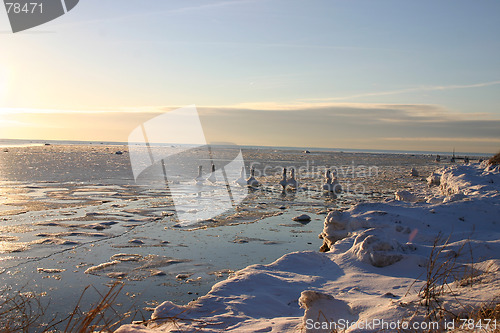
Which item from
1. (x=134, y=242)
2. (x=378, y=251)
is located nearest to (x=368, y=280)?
(x=378, y=251)

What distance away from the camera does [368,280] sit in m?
6.36

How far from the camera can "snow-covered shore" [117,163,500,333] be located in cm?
407

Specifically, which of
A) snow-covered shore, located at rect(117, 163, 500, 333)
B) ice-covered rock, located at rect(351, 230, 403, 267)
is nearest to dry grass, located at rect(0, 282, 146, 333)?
snow-covered shore, located at rect(117, 163, 500, 333)

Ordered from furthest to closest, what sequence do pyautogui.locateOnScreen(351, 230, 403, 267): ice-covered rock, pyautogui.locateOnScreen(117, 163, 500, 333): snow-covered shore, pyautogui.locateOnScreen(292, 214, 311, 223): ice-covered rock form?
pyautogui.locateOnScreen(292, 214, 311, 223): ice-covered rock → pyautogui.locateOnScreen(351, 230, 403, 267): ice-covered rock → pyautogui.locateOnScreen(117, 163, 500, 333): snow-covered shore

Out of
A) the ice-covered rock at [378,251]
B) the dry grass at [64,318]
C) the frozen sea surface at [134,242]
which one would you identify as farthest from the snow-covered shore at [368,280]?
the frozen sea surface at [134,242]

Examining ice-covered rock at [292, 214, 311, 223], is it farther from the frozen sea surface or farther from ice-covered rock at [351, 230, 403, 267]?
ice-covered rock at [351, 230, 403, 267]

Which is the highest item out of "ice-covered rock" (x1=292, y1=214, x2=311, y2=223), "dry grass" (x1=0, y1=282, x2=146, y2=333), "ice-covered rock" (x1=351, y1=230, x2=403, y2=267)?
"dry grass" (x1=0, y1=282, x2=146, y2=333)

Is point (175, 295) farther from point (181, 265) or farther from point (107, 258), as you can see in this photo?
point (107, 258)

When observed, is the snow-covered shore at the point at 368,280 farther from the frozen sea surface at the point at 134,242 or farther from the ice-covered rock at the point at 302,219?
the ice-covered rock at the point at 302,219

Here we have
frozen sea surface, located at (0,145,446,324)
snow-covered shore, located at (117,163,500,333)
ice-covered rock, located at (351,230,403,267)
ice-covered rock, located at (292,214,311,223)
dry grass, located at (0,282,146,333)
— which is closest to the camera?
dry grass, located at (0,282,146,333)

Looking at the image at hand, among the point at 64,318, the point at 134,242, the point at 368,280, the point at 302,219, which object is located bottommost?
the point at 302,219

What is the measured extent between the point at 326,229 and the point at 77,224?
313 inches

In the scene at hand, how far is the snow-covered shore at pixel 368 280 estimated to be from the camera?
160 inches

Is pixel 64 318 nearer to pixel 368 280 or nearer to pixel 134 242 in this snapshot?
pixel 134 242
